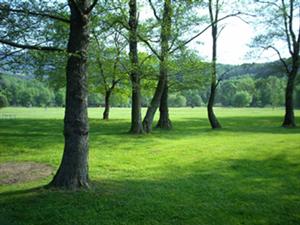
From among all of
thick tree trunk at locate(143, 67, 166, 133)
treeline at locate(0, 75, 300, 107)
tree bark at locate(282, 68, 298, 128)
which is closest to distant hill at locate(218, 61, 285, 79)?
tree bark at locate(282, 68, 298, 128)

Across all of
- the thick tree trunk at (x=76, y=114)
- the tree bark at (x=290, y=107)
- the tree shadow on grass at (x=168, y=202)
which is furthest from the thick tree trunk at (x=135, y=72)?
the tree bark at (x=290, y=107)

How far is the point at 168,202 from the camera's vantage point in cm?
641

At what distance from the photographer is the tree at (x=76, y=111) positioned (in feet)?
22.3

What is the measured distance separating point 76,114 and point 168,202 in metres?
2.78

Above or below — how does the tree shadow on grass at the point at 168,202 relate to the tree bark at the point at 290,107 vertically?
below

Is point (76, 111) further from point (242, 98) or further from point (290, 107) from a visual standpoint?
point (242, 98)

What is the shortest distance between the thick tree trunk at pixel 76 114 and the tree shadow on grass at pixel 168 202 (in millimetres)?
427

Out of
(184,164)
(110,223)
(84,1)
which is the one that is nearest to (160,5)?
(184,164)

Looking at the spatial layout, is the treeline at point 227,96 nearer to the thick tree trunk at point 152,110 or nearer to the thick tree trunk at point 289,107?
the thick tree trunk at point 289,107

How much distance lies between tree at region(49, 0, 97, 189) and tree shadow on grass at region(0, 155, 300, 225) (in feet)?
1.44

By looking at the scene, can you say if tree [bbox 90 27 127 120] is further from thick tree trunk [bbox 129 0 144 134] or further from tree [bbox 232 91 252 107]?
tree [bbox 232 91 252 107]

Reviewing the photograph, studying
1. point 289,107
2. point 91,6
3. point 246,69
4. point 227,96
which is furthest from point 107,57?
point 227,96

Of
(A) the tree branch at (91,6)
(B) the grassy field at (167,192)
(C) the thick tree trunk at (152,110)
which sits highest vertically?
(A) the tree branch at (91,6)

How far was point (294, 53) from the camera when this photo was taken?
2862 cm
